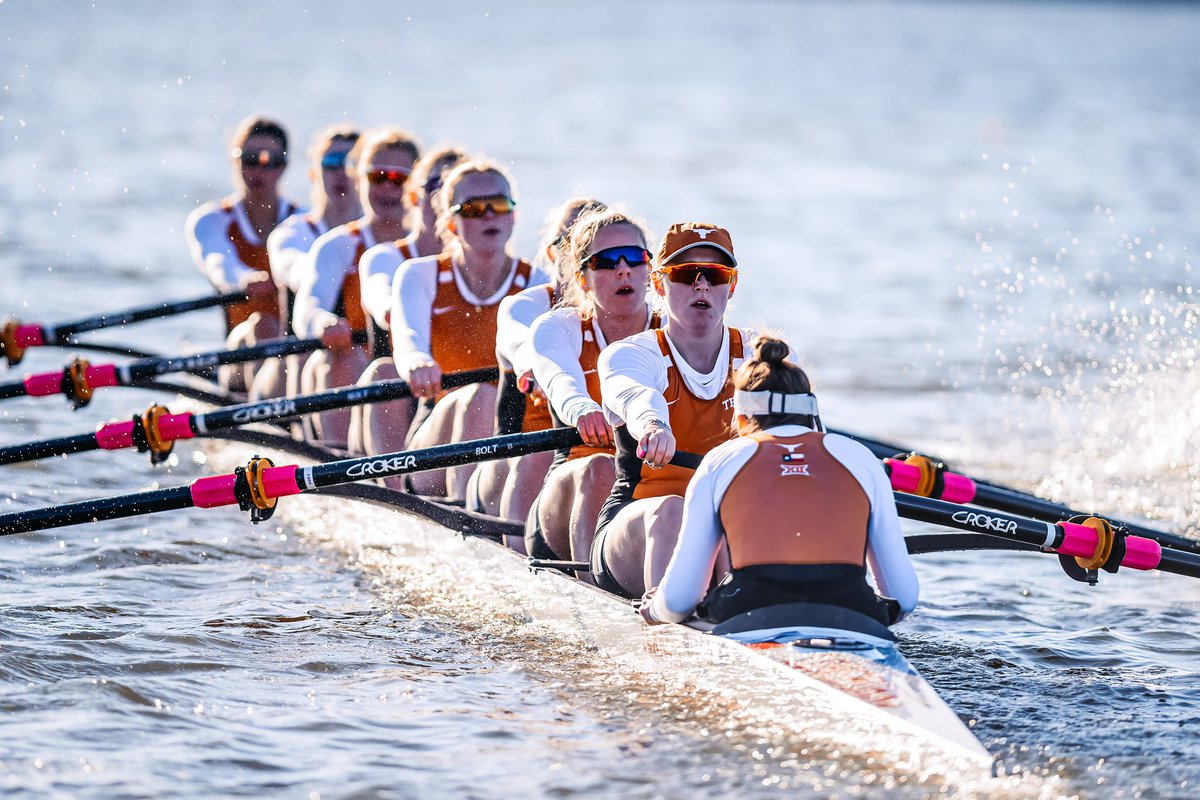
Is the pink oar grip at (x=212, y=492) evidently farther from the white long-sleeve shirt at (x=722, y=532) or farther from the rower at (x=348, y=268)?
the rower at (x=348, y=268)

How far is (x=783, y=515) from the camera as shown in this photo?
173 inches

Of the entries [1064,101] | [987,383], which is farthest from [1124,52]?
[987,383]

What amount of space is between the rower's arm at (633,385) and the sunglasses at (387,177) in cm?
339

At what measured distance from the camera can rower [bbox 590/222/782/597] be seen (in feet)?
17.0

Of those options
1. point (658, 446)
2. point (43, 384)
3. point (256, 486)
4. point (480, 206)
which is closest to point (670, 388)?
point (658, 446)

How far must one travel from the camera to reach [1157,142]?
30109 mm

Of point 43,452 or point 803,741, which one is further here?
point 43,452

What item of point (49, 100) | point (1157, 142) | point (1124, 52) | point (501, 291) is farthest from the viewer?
point (1124, 52)

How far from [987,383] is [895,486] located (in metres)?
5.79

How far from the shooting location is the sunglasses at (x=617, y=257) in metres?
5.72

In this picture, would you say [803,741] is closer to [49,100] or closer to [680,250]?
[680,250]

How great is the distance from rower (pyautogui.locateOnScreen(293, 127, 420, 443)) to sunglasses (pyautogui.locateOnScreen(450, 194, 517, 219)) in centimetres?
143

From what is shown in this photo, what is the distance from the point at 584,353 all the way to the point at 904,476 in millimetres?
1522

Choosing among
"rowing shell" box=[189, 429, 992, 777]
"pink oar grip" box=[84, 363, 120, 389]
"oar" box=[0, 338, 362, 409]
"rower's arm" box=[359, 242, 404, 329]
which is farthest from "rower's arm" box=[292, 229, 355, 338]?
"rowing shell" box=[189, 429, 992, 777]
